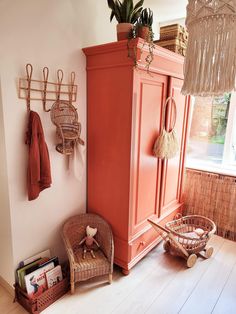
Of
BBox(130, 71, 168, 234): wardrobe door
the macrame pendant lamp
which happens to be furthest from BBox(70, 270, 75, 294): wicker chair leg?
the macrame pendant lamp

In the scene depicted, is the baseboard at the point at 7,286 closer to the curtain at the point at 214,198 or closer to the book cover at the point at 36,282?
the book cover at the point at 36,282

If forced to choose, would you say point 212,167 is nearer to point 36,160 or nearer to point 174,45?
point 174,45

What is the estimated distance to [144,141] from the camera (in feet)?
6.62

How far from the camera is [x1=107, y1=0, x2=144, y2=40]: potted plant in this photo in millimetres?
1762

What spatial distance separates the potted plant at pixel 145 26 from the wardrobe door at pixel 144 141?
9.8 inches

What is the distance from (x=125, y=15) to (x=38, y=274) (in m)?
2.05

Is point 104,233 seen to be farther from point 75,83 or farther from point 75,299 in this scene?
point 75,83

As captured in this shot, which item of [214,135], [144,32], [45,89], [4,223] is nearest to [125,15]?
[144,32]

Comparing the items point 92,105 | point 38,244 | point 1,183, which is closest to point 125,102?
point 92,105

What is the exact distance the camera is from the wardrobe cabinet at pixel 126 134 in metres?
1.82

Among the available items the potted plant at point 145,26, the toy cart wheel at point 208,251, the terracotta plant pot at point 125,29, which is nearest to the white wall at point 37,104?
the terracotta plant pot at point 125,29

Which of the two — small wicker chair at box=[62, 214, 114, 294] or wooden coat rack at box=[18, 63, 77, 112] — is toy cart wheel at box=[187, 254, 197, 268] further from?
wooden coat rack at box=[18, 63, 77, 112]

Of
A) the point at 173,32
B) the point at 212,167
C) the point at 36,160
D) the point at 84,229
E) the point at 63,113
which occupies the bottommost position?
the point at 84,229

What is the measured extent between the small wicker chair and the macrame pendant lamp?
1.55 m
